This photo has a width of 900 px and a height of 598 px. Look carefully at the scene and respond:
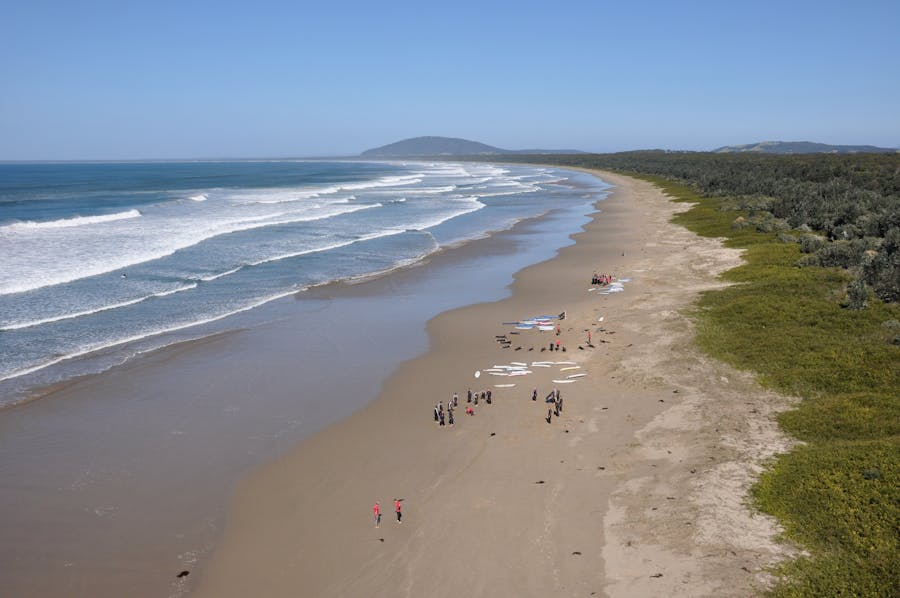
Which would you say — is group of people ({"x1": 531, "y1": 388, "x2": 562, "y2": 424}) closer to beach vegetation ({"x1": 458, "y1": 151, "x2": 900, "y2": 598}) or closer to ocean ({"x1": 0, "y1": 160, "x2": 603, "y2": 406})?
beach vegetation ({"x1": 458, "y1": 151, "x2": 900, "y2": 598})

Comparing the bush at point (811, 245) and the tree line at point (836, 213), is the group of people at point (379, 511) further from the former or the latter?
the bush at point (811, 245)

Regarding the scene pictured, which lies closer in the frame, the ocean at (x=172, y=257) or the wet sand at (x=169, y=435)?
the wet sand at (x=169, y=435)

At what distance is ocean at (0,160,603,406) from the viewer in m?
24.1

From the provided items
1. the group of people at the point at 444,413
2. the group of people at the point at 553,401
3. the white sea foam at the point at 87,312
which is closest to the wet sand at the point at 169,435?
the group of people at the point at 444,413

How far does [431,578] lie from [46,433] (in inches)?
464

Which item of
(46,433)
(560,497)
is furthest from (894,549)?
(46,433)

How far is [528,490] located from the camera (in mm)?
13734

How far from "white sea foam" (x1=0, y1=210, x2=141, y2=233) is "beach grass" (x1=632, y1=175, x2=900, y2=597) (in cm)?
5267

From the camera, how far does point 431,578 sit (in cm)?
1112

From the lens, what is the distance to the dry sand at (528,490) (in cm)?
1107

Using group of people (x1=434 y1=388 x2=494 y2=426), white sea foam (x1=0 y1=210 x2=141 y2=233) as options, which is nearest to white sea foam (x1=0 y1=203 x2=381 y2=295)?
white sea foam (x1=0 y1=210 x2=141 y2=233)

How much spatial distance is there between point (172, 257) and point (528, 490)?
34398mm

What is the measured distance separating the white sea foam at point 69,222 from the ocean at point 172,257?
89 mm

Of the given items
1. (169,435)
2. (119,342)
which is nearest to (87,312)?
(119,342)
